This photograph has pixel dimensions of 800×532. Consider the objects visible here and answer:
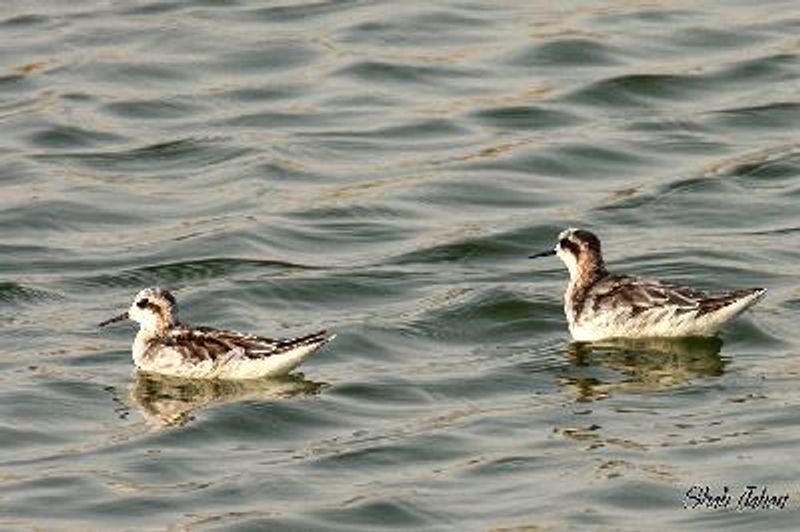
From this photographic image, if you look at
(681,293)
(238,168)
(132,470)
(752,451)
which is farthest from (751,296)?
(238,168)

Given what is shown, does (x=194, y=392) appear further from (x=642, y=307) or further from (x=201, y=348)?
(x=642, y=307)

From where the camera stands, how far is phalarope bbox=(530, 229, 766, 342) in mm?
23469

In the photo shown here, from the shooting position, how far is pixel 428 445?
2102 cm

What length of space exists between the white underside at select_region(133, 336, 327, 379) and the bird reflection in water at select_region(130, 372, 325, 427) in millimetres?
62

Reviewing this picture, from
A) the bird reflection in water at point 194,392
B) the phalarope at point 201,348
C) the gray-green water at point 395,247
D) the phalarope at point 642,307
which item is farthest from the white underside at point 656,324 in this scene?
the bird reflection in water at point 194,392

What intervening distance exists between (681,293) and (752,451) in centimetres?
350

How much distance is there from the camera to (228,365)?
2292 cm

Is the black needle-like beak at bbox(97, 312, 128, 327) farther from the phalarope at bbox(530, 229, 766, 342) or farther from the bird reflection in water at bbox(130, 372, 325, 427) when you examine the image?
the phalarope at bbox(530, 229, 766, 342)

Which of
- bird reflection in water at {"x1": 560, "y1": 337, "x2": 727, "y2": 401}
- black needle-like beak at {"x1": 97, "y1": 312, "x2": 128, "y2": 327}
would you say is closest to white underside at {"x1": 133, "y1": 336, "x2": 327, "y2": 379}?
black needle-like beak at {"x1": 97, "y1": 312, "x2": 128, "y2": 327}

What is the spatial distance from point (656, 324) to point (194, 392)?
12.5 feet

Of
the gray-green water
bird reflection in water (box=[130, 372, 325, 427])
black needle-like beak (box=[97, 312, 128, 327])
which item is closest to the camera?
the gray-green water

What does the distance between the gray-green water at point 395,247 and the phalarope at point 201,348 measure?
0.64ft

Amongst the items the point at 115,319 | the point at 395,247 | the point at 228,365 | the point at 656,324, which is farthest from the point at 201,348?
the point at 395,247

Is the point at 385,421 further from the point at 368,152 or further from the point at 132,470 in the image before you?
the point at 368,152
